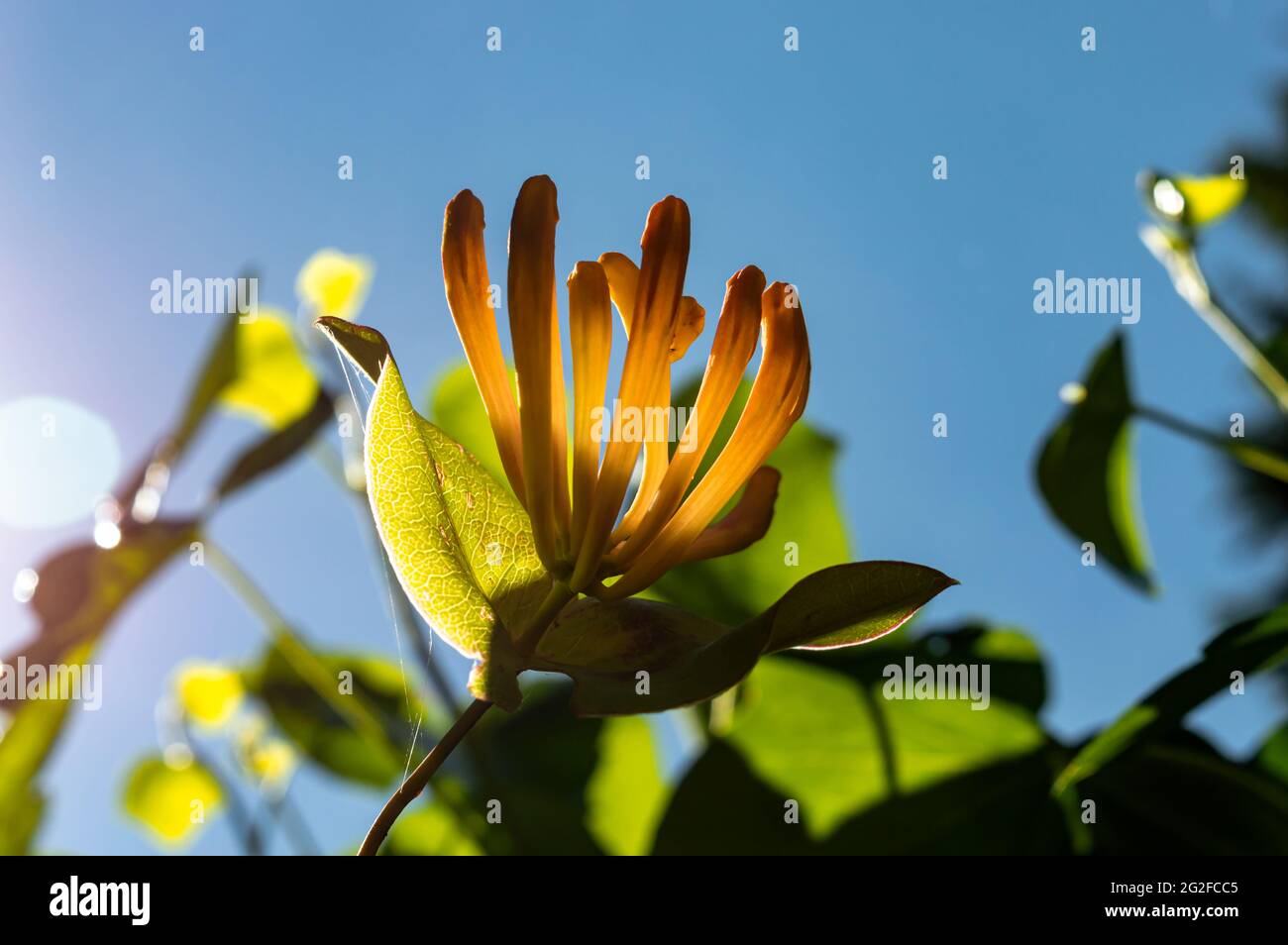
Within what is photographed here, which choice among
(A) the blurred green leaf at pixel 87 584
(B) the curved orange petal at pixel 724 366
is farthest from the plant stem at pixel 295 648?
(B) the curved orange petal at pixel 724 366

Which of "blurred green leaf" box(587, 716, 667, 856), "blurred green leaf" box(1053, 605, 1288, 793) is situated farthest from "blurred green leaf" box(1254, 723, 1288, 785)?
"blurred green leaf" box(587, 716, 667, 856)

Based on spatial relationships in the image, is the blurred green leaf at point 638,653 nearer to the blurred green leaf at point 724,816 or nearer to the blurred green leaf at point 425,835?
the blurred green leaf at point 724,816

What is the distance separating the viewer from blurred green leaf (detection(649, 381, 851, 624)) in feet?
3.75

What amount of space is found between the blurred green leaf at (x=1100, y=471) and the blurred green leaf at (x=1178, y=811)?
0.18 meters

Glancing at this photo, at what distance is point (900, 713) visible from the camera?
971 mm

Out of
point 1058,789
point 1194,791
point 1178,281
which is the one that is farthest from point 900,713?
point 1178,281

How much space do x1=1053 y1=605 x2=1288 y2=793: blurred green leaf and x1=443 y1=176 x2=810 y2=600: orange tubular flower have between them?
1.02ft

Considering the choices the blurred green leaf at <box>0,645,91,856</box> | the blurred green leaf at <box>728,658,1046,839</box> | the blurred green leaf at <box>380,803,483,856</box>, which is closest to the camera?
the blurred green leaf at <box>0,645,91,856</box>

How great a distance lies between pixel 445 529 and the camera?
1.22 ft

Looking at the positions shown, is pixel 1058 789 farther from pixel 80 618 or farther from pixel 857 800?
pixel 80 618

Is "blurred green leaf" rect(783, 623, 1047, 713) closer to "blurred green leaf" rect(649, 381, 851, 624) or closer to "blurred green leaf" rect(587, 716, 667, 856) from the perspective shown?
"blurred green leaf" rect(649, 381, 851, 624)

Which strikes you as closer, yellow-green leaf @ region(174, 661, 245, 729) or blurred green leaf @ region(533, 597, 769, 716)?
blurred green leaf @ region(533, 597, 769, 716)

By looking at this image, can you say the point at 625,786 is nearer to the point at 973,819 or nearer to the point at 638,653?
the point at 973,819
